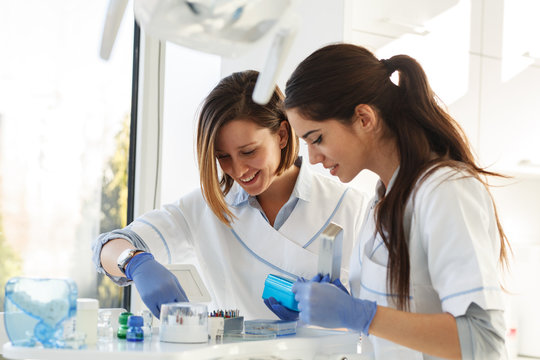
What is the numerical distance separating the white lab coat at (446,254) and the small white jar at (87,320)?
0.56m

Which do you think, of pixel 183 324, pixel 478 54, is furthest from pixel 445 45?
pixel 183 324

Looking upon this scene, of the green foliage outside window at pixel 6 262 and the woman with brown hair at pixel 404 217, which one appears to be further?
the green foliage outside window at pixel 6 262

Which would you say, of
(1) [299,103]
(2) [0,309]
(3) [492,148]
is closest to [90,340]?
(1) [299,103]

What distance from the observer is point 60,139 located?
2275 millimetres

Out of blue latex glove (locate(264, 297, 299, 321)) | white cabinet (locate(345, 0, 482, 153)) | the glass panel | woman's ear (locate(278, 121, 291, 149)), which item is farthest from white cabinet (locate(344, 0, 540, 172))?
blue latex glove (locate(264, 297, 299, 321))

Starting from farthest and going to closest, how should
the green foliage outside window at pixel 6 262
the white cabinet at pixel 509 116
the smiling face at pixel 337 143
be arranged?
the white cabinet at pixel 509 116, the green foliage outside window at pixel 6 262, the smiling face at pixel 337 143

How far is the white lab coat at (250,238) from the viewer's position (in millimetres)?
1665

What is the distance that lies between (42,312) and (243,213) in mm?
772

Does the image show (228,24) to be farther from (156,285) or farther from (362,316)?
A: (156,285)

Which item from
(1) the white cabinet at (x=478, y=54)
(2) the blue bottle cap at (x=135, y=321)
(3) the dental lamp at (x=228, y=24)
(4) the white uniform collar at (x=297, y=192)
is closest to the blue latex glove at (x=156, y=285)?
(2) the blue bottle cap at (x=135, y=321)

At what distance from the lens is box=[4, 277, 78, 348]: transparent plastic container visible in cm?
104

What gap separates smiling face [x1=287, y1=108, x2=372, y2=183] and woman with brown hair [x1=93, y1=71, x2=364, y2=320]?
0.26m

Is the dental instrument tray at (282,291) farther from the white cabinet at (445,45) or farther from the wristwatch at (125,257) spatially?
the white cabinet at (445,45)

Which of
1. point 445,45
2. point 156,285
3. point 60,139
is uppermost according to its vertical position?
point 445,45
